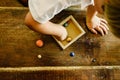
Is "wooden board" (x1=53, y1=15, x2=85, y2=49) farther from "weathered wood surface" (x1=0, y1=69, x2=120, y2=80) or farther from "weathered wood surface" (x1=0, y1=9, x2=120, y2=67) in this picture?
"weathered wood surface" (x1=0, y1=69, x2=120, y2=80)

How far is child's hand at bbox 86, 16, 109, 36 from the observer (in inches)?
57.6

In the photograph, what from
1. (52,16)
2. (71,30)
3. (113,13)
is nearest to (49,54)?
(71,30)

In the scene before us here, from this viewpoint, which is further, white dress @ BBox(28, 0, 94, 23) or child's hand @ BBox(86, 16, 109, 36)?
child's hand @ BBox(86, 16, 109, 36)

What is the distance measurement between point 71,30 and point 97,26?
0.12 m

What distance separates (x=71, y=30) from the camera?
57.6 inches

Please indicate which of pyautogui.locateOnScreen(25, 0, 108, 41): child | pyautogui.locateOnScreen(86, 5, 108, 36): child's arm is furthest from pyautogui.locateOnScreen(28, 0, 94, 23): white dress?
pyautogui.locateOnScreen(86, 5, 108, 36): child's arm

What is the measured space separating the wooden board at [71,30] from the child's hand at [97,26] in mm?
44

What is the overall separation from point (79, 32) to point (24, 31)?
0.81 feet

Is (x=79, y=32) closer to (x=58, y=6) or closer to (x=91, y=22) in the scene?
(x=91, y=22)

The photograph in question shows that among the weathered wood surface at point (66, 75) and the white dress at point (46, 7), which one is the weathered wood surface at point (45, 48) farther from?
the white dress at point (46, 7)

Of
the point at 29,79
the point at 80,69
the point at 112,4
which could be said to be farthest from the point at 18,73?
the point at 112,4

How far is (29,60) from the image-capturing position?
143 cm

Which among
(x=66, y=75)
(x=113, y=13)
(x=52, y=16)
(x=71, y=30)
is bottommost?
(x=66, y=75)

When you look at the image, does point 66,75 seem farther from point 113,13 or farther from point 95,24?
point 113,13
